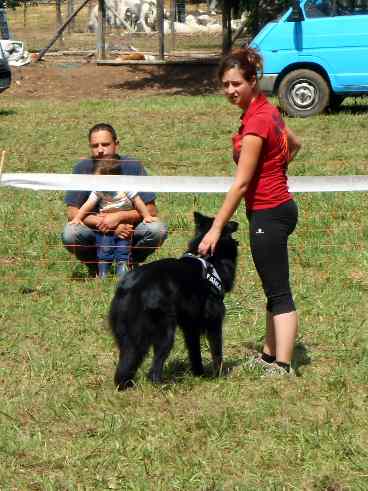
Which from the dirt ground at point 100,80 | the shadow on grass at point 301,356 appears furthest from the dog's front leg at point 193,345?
the dirt ground at point 100,80

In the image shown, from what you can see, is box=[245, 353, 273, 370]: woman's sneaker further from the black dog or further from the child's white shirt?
the child's white shirt

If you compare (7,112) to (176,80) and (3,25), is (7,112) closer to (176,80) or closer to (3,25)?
(176,80)

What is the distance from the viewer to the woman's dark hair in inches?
202

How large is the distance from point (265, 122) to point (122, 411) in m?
1.69

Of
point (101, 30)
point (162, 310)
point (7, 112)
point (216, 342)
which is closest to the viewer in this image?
point (162, 310)

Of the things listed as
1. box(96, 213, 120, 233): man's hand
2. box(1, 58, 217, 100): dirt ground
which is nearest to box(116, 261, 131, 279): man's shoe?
box(96, 213, 120, 233): man's hand

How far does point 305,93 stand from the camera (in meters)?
16.1

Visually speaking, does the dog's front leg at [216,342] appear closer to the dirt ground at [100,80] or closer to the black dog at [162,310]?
the black dog at [162,310]

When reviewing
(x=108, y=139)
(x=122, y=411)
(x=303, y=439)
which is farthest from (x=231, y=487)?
(x=108, y=139)

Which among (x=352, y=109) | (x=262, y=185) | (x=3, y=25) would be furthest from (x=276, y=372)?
(x=3, y=25)

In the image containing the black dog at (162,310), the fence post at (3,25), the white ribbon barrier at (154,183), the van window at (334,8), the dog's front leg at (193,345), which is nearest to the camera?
the black dog at (162,310)

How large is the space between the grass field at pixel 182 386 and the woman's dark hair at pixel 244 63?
67.5 inches

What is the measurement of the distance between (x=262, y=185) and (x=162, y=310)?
0.88 meters

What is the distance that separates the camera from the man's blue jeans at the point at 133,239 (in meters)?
7.70
